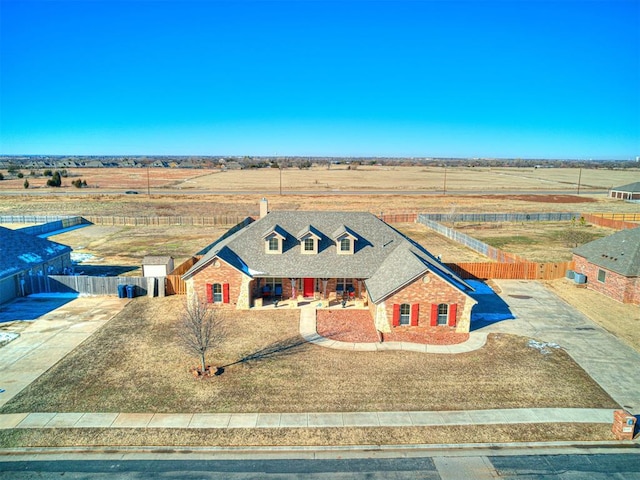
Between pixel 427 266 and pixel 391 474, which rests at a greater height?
pixel 427 266

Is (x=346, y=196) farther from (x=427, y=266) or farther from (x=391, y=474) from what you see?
(x=391, y=474)

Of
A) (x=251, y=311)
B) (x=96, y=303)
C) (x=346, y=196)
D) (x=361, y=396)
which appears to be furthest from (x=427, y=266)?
(x=346, y=196)

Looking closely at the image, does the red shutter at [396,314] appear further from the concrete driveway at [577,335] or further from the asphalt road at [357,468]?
the asphalt road at [357,468]

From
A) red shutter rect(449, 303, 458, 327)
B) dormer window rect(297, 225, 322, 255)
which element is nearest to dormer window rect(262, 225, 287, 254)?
dormer window rect(297, 225, 322, 255)

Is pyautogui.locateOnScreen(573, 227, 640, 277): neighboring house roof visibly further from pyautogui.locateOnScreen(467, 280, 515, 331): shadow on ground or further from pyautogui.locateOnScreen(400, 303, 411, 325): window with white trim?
pyautogui.locateOnScreen(400, 303, 411, 325): window with white trim

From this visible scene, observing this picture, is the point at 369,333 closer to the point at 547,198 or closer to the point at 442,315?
the point at 442,315

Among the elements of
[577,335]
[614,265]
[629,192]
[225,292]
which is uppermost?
[629,192]

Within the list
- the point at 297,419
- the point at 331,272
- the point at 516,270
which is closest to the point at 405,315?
the point at 331,272
